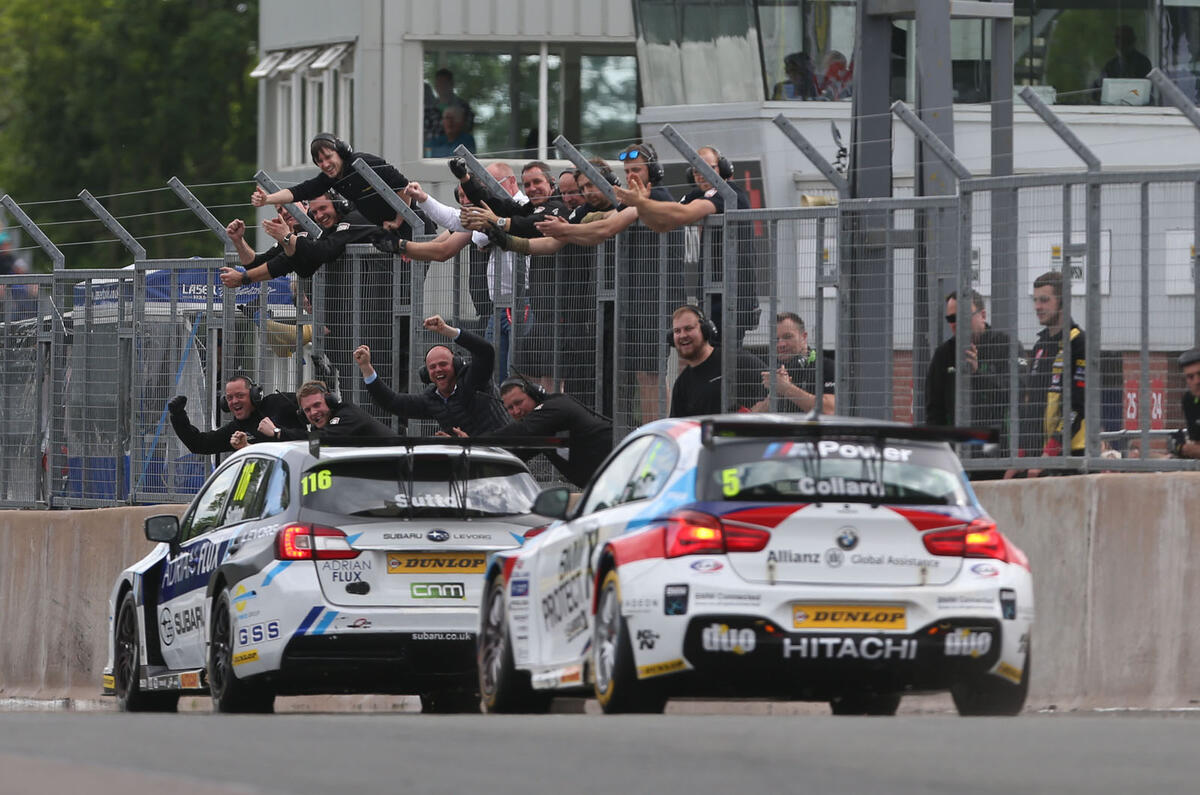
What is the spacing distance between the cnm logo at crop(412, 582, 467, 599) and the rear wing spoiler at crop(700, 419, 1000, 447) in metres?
2.88

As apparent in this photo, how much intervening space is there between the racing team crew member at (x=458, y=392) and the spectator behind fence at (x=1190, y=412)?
198 inches

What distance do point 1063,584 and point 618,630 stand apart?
11.5 ft

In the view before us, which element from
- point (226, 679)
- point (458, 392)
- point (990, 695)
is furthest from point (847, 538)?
point (458, 392)

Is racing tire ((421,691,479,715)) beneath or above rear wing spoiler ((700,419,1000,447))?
beneath

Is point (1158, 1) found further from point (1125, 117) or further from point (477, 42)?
point (477, 42)

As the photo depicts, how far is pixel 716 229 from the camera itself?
16594 millimetres

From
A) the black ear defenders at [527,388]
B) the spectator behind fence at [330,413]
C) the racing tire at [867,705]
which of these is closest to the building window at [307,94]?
the spectator behind fence at [330,413]

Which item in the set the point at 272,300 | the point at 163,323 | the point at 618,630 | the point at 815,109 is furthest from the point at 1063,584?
the point at 815,109

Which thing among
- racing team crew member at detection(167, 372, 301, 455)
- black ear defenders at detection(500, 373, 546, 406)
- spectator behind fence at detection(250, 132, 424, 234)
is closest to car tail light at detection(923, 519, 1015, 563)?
black ear defenders at detection(500, 373, 546, 406)

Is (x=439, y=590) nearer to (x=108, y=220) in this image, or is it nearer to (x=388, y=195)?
(x=388, y=195)

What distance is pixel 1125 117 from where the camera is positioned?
3566 centimetres

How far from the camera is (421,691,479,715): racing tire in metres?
15.1

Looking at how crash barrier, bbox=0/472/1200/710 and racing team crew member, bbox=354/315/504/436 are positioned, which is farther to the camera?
racing team crew member, bbox=354/315/504/436

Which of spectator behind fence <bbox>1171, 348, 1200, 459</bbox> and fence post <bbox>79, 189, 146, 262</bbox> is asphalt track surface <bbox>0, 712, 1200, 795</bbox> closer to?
spectator behind fence <bbox>1171, 348, 1200, 459</bbox>
